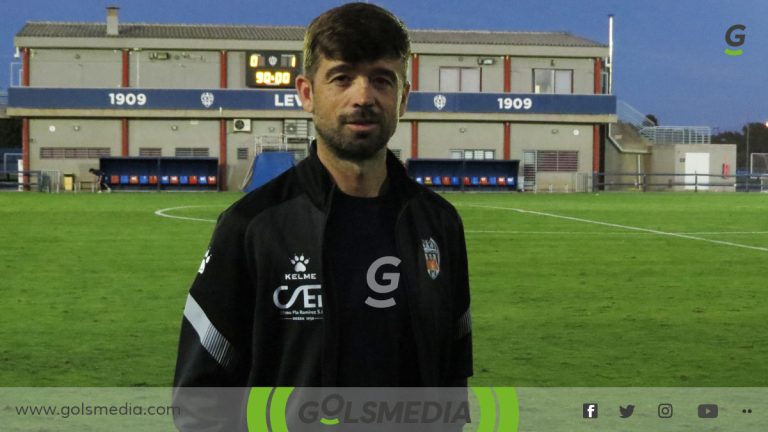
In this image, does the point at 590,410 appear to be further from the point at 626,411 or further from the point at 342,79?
the point at 342,79

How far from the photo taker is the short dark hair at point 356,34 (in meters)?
3.36

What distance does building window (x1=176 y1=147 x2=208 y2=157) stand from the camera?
68.6m

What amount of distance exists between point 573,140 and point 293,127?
1598cm

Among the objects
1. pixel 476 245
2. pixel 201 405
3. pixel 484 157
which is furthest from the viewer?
pixel 484 157

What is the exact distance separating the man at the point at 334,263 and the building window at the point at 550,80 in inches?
2726

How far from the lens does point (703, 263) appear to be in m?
18.8

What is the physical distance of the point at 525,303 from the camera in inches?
532

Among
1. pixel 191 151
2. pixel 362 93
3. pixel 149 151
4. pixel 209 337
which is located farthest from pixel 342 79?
pixel 191 151

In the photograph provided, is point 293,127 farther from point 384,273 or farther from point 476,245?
point 384,273

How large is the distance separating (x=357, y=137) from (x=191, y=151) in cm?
6622

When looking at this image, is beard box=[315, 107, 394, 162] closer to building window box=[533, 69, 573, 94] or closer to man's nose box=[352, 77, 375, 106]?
man's nose box=[352, 77, 375, 106]

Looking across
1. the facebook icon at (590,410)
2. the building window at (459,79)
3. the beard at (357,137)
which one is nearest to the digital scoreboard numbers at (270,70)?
the building window at (459,79)

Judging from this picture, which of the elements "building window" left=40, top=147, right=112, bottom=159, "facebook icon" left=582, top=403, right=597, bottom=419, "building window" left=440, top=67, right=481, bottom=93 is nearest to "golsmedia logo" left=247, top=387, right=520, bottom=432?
"facebook icon" left=582, top=403, right=597, bottom=419

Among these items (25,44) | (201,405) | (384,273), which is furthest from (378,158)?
(25,44)
